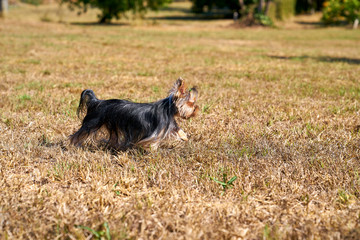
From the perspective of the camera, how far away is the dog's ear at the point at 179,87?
3900 mm

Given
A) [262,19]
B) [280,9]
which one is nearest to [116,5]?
[262,19]

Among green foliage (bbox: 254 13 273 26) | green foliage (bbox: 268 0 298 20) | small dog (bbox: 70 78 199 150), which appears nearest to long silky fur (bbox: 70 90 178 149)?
small dog (bbox: 70 78 199 150)

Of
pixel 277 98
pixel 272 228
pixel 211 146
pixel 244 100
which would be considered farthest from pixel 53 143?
pixel 277 98

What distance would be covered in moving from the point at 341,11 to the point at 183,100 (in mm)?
37128

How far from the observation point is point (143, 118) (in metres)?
4.03

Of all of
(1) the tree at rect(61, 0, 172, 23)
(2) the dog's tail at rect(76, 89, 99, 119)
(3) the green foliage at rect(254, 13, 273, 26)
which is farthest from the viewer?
(3) the green foliage at rect(254, 13, 273, 26)

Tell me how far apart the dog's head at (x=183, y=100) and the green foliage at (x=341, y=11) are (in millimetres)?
35402

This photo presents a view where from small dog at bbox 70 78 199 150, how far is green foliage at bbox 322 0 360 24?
3548 centimetres

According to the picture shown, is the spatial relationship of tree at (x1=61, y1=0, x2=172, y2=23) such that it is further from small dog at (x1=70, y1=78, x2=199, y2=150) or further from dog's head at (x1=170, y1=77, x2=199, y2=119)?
dog's head at (x1=170, y1=77, x2=199, y2=119)

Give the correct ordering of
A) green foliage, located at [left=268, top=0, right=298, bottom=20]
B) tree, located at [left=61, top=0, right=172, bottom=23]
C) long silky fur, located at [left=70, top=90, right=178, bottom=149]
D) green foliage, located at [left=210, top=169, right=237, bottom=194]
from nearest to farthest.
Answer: green foliage, located at [left=210, top=169, right=237, bottom=194], long silky fur, located at [left=70, top=90, right=178, bottom=149], tree, located at [left=61, top=0, right=172, bottom=23], green foliage, located at [left=268, top=0, right=298, bottom=20]

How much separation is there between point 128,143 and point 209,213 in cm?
157

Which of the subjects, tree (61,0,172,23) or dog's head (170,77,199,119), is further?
tree (61,0,172,23)

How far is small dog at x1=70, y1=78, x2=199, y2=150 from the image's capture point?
13.1ft

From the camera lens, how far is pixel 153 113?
404cm
